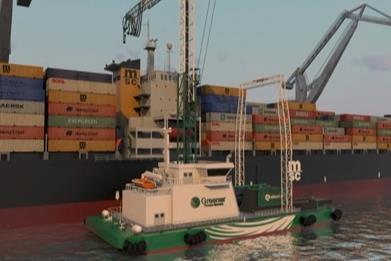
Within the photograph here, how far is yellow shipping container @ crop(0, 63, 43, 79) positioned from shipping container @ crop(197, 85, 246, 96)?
1752cm

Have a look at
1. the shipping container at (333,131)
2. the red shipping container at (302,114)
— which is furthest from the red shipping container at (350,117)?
the red shipping container at (302,114)

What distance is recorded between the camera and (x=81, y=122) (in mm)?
32438

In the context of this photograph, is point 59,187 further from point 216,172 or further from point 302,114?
point 302,114

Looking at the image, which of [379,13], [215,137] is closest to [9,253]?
[215,137]

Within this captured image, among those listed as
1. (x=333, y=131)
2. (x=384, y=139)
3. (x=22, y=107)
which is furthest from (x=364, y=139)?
(x=22, y=107)

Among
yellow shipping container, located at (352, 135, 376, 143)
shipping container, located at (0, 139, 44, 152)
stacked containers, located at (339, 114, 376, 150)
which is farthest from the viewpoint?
yellow shipping container, located at (352, 135, 376, 143)

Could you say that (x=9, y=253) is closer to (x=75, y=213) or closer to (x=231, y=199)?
(x=75, y=213)

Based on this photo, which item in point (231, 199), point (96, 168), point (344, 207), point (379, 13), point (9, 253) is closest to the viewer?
point (9, 253)

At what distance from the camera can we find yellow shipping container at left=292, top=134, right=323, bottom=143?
48781 mm

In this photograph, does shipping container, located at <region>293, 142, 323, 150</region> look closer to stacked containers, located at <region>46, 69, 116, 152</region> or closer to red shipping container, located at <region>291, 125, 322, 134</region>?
red shipping container, located at <region>291, 125, 322, 134</region>

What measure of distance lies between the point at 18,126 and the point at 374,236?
26.8m

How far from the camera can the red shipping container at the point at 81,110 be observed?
31578mm

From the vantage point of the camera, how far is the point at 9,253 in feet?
69.4

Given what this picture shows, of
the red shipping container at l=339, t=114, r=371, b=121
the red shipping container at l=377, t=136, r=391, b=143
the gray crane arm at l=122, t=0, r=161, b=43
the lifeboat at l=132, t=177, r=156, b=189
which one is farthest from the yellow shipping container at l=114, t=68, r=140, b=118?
the red shipping container at l=377, t=136, r=391, b=143
